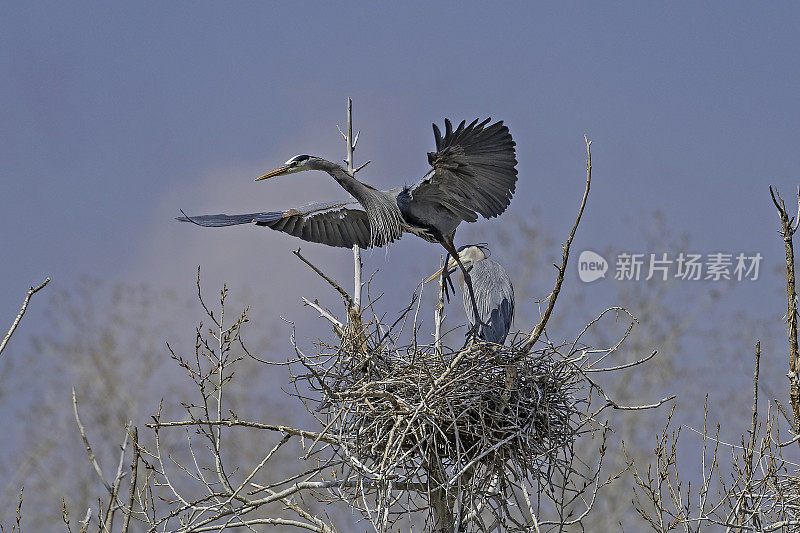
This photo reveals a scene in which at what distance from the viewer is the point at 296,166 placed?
484 cm

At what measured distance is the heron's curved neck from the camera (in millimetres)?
4828

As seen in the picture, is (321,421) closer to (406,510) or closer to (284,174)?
(406,510)

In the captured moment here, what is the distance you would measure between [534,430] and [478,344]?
44 cm

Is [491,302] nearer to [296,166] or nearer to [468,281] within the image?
[468,281]

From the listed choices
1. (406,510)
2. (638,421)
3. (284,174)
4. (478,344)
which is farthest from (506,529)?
(638,421)

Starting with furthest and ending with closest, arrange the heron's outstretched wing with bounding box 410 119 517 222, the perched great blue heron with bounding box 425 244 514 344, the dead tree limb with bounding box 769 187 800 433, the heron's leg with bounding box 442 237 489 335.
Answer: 1. the perched great blue heron with bounding box 425 244 514 344
2. the heron's leg with bounding box 442 237 489 335
3. the heron's outstretched wing with bounding box 410 119 517 222
4. the dead tree limb with bounding box 769 187 800 433

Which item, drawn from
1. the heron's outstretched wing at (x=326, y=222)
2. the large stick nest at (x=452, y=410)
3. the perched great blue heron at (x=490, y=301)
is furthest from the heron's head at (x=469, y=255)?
the large stick nest at (x=452, y=410)

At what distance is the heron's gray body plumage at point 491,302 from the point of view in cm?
512

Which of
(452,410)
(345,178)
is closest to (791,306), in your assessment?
(452,410)

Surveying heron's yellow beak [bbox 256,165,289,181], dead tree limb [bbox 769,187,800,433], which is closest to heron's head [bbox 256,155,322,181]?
heron's yellow beak [bbox 256,165,289,181]

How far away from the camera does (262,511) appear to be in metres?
15.5

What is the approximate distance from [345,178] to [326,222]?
1.14ft

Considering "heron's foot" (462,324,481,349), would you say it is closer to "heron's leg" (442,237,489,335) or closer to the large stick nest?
"heron's leg" (442,237,489,335)

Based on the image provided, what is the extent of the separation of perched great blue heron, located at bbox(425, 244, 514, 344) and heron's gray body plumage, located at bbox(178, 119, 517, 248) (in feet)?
1.23
